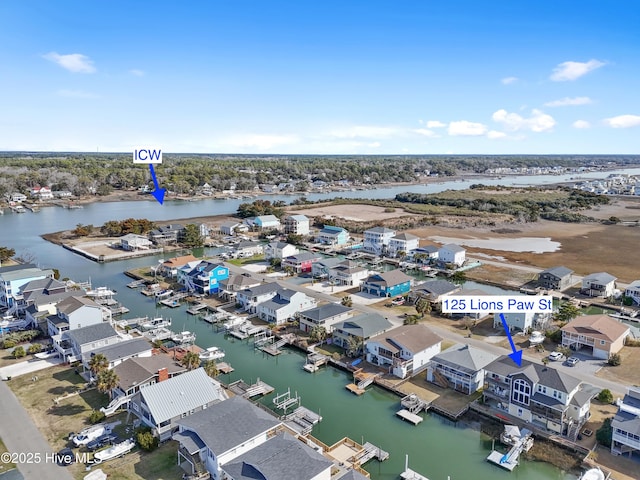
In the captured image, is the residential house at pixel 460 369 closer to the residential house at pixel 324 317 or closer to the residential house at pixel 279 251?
the residential house at pixel 324 317

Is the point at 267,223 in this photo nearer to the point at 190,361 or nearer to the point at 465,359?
the point at 190,361

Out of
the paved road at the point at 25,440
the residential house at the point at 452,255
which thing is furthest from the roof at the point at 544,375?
the residential house at the point at 452,255

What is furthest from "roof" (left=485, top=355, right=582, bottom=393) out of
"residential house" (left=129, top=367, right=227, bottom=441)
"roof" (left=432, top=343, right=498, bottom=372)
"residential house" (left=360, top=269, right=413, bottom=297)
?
"residential house" (left=360, top=269, right=413, bottom=297)

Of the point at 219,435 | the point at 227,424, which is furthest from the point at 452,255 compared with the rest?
the point at 219,435

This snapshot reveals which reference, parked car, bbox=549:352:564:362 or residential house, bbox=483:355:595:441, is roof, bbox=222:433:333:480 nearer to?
residential house, bbox=483:355:595:441

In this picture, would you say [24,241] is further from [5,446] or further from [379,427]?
[379,427]

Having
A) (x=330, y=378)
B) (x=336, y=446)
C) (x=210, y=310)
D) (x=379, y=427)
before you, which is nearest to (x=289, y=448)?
(x=336, y=446)
